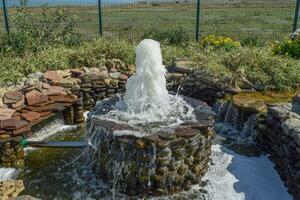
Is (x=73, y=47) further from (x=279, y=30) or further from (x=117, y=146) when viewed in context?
(x=279, y=30)

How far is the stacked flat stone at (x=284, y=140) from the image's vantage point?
15.0ft

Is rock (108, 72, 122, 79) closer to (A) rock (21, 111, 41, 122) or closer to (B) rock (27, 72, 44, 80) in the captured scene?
(B) rock (27, 72, 44, 80)

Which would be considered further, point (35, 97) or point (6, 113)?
point (35, 97)

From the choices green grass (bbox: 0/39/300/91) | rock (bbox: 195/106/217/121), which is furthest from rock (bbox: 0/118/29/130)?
rock (bbox: 195/106/217/121)

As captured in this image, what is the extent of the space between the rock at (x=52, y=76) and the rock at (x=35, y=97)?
0.62 metres

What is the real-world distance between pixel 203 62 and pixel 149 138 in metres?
3.83

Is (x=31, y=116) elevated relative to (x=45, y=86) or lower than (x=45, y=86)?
lower

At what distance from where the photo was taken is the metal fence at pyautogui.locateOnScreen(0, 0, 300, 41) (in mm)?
11344

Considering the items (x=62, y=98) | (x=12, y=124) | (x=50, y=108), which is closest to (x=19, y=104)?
(x=50, y=108)

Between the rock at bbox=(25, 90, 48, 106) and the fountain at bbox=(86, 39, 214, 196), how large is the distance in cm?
132

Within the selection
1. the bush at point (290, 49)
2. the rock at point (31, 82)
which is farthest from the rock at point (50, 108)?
the bush at point (290, 49)

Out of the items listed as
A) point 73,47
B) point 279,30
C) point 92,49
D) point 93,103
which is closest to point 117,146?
point 93,103

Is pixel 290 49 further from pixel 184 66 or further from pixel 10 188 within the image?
pixel 10 188

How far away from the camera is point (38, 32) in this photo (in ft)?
29.1
